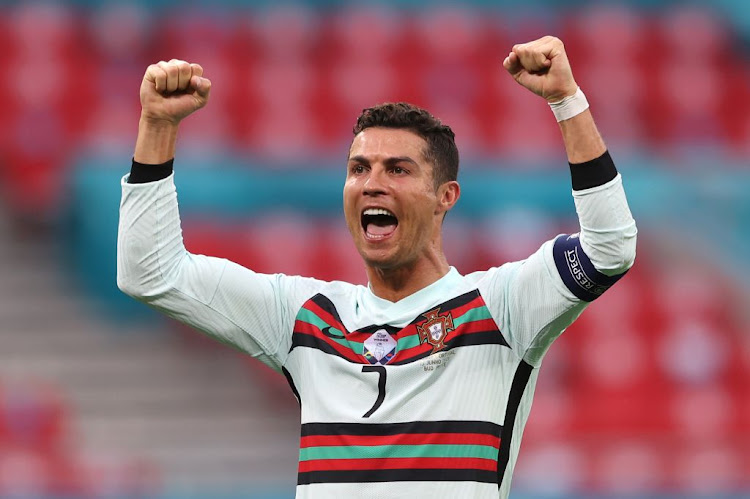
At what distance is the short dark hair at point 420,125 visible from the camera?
334cm

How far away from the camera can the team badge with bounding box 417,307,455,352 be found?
3166 millimetres

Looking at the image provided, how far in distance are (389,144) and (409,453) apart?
0.82 metres

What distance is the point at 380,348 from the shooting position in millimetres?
3203

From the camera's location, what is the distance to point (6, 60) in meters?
10.6

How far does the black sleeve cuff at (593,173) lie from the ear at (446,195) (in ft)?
1.57

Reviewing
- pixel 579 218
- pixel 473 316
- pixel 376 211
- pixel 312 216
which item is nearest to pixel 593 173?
pixel 579 218

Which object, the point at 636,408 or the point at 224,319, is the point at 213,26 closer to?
the point at 636,408

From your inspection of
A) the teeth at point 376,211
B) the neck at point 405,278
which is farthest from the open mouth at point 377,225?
the neck at point 405,278

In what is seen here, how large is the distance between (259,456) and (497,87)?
13.8ft

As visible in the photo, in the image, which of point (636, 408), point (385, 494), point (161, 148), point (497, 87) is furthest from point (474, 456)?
point (497, 87)

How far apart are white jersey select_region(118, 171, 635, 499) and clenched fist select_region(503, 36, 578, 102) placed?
256 millimetres

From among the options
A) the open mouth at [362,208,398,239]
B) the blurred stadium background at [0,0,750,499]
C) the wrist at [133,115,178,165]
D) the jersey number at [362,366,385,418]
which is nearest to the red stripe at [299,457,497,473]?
the jersey number at [362,366,385,418]

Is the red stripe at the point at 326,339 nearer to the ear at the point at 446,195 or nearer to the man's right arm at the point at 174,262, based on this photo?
the man's right arm at the point at 174,262

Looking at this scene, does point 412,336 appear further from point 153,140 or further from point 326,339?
point 153,140
